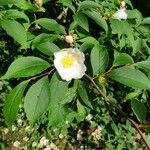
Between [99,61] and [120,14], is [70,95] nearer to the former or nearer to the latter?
[99,61]

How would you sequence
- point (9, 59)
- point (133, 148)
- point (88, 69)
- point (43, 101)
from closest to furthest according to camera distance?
point (43, 101) → point (88, 69) → point (9, 59) → point (133, 148)

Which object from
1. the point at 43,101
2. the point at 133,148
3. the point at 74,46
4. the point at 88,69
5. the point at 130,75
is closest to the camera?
the point at 43,101

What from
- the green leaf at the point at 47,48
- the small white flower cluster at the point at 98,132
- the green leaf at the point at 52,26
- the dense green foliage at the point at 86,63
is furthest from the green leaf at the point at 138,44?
the small white flower cluster at the point at 98,132

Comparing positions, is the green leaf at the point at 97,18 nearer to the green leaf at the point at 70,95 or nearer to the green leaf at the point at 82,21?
the green leaf at the point at 82,21

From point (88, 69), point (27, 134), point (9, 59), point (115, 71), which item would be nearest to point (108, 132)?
point (27, 134)

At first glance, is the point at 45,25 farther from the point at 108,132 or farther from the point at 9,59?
the point at 108,132

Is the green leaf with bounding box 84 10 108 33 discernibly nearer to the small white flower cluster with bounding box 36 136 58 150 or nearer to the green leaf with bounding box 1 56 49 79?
the green leaf with bounding box 1 56 49 79

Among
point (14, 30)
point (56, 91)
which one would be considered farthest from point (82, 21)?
point (56, 91)
